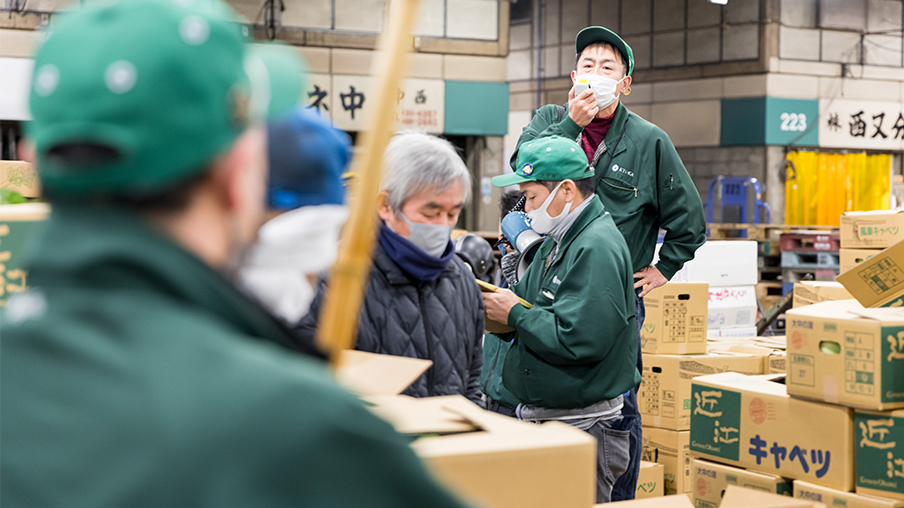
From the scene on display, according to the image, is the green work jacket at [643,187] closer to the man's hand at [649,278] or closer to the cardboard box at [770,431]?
the man's hand at [649,278]

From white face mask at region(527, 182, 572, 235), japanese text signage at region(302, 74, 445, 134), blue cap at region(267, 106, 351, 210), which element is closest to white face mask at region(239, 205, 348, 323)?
blue cap at region(267, 106, 351, 210)

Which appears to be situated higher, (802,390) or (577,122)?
(577,122)

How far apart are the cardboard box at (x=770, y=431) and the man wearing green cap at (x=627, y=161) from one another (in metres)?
0.53

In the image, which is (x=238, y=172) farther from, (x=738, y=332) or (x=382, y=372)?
(x=738, y=332)

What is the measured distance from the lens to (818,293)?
5.29 metres

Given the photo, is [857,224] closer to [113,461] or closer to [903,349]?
[903,349]

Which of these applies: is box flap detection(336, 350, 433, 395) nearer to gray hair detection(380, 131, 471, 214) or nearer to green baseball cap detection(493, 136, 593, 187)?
gray hair detection(380, 131, 471, 214)

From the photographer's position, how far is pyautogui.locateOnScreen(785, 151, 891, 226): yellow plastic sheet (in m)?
15.1

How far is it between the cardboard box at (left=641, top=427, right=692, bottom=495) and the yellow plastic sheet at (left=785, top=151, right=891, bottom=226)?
11.2 meters

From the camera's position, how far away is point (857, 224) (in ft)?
18.8

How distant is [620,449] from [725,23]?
44.6 ft

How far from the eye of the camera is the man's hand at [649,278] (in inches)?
151

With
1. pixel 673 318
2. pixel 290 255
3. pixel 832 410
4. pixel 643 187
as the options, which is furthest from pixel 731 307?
pixel 290 255

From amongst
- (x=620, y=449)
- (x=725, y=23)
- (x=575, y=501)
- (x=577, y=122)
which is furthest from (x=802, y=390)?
(x=725, y=23)
